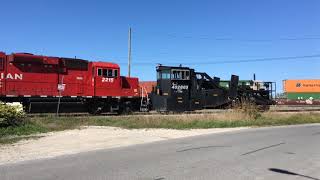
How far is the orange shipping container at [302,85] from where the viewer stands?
245 ft

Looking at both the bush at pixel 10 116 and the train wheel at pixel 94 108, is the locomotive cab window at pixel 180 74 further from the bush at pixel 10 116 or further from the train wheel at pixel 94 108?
the bush at pixel 10 116

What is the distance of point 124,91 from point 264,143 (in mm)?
17810

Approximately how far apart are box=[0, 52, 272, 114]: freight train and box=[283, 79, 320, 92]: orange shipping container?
42803 mm

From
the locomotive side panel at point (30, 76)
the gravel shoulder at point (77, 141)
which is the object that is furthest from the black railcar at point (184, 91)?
the gravel shoulder at point (77, 141)

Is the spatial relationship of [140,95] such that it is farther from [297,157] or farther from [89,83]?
[297,157]

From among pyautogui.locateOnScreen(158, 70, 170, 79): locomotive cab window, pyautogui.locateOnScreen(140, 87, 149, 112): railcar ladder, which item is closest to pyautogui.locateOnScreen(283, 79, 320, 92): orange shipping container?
pyautogui.locateOnScreen(158, 70, 170, 79): locomotive cab window

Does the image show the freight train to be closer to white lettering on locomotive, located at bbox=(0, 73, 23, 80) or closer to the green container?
white lettering on locomotive, located at bbox=(0, 73, 23, 80)

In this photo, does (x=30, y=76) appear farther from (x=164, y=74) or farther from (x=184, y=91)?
(x=184, y=91)

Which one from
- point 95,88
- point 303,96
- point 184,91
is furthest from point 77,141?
point 303,96

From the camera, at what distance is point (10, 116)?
61.9ft

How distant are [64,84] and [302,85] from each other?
5573 cm

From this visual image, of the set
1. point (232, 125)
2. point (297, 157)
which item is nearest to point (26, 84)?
point (232, 125)

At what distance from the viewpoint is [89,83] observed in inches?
1199

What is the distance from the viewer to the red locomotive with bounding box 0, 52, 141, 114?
89.8 feet
